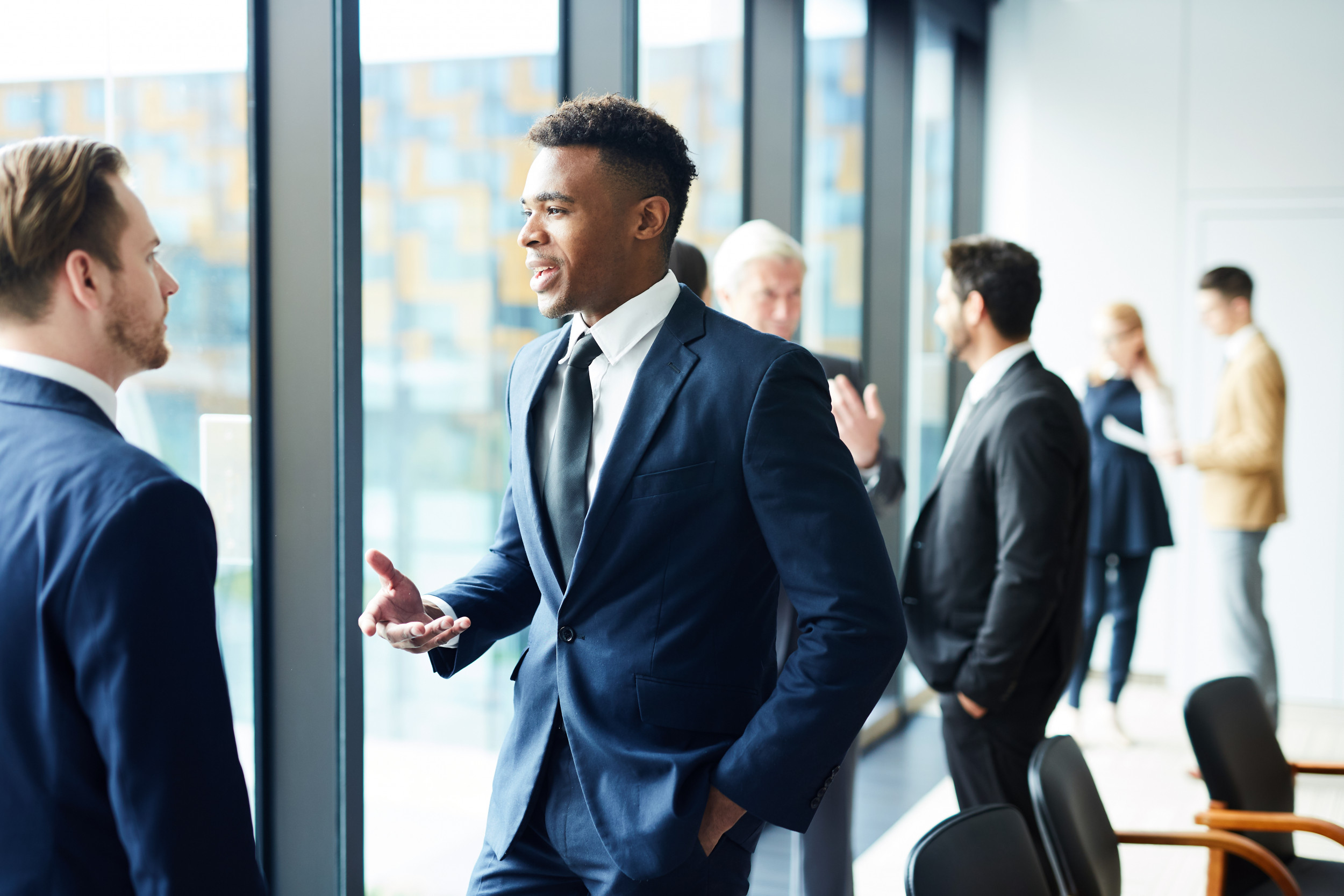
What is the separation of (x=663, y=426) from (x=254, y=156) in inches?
47.1

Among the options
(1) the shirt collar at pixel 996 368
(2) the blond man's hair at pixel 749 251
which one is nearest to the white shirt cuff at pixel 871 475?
(1) the shirt collar at pixel 996 368

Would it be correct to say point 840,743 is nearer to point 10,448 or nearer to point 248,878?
point 248,878

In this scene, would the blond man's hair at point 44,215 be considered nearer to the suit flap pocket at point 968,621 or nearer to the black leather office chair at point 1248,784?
the suit flap pocket at point 968,621

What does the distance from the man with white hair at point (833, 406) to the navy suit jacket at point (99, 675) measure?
192cm

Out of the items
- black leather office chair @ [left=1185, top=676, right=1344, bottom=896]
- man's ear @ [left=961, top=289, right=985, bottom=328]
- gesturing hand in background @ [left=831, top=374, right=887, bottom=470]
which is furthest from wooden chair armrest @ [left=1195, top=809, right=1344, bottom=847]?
man's ear @ [left=961, top=289, right=985, bottom=328]

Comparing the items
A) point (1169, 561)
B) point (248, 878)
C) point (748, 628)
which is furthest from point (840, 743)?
point (1169, 561)

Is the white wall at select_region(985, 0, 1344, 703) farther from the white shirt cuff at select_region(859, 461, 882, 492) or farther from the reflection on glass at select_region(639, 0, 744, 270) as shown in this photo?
the white shirt cuff at select_region(859, 461, 882, 492)

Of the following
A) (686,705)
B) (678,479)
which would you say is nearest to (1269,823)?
(686,705)

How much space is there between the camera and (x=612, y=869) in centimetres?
149

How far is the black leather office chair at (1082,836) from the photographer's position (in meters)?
2.03

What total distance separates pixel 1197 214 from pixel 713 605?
5.59m

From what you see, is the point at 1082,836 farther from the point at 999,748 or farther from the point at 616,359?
the point at 616,359

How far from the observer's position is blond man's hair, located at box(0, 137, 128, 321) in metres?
1.09

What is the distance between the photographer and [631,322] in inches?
63.6
